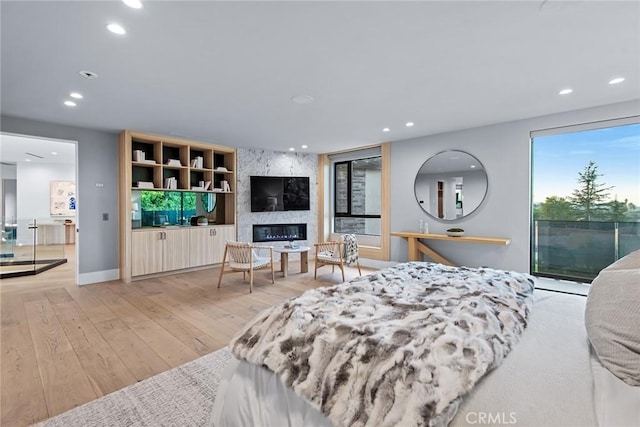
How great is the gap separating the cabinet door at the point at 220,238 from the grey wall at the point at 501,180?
372cm

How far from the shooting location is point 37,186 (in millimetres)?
8836

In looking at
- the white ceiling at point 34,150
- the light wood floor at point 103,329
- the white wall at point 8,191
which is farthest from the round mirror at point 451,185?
the white wall at point 8,191

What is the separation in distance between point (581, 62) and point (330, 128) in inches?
119

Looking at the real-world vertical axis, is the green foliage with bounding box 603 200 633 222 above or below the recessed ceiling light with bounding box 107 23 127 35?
below

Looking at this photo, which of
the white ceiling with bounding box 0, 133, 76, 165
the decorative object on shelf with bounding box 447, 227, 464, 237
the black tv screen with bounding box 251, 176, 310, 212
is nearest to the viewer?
the decorative object on shelf with bounding box 447, 227, 464, 237

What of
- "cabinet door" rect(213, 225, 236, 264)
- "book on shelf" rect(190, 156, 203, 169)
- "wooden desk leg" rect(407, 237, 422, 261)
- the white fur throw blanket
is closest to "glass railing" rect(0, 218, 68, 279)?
"cabinet door" rect(213, 225, 236, 264)

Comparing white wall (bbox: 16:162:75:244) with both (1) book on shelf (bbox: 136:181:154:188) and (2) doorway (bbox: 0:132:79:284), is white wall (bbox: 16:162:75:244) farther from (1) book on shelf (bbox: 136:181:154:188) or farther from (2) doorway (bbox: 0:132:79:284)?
(1) book on shelf (bbox: 136:181:154:188)

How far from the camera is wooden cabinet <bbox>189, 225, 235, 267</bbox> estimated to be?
5.44 meters

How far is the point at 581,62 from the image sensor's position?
2.56 m

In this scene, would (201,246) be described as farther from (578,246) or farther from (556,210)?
(578,246)

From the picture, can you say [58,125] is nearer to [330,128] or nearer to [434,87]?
[330,128]

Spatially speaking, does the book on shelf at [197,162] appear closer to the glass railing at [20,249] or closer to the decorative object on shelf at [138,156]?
the decorative object on shelf at [138,156]

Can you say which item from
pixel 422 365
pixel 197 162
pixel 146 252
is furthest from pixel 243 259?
pixel 422 365

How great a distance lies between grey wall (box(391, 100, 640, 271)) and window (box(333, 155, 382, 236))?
1.20 metres
